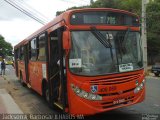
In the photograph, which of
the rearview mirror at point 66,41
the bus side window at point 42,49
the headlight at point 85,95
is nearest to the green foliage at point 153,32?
the bus side window at point 42,49

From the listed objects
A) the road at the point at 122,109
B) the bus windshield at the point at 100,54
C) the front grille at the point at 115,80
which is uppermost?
the bus windshield at the point at 100,54

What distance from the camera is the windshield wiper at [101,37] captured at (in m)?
9.53

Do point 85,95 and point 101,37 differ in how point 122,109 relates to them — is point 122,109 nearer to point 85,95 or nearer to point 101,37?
point 85,95

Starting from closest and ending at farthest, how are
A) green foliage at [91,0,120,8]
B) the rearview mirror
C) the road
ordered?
the rearview mirror < the road < green foliage at [91,0,120,8]

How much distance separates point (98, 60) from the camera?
941cm

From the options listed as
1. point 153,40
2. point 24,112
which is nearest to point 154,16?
point 153,40

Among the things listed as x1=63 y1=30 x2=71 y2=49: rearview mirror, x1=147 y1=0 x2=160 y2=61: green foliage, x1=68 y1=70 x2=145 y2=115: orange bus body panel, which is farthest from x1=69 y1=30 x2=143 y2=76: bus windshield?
x1=147 y1=0 x2=160 y2=61: green foliage

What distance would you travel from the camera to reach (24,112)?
12.1 m

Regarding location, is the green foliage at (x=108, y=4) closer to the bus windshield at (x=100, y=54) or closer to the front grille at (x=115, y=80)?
the bus windshield at (x=100, y=54)

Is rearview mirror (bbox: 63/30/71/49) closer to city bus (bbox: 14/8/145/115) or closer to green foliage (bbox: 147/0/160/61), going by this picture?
city bus (bbox: 14/8/145/115)

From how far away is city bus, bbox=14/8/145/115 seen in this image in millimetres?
9164

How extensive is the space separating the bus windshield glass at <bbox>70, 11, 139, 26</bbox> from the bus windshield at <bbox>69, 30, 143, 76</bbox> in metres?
0.31

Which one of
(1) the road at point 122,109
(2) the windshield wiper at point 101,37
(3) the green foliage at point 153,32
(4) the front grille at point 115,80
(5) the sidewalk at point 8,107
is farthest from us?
(3) the green foliage at point 153,32

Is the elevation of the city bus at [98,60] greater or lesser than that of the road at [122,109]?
greater
